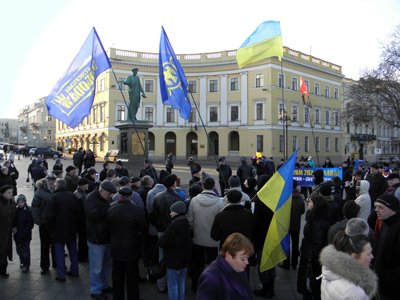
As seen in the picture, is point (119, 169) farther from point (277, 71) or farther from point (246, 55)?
point (277, 71)

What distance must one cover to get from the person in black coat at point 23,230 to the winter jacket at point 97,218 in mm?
1703

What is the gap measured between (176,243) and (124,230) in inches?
33.5

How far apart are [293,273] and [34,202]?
5.08 m

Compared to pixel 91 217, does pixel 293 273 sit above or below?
below

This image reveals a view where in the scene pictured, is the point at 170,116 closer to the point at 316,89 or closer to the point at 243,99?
the point at 243,99

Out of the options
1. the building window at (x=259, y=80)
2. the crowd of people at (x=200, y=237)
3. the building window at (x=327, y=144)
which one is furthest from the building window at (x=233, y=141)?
the crowd of people at (x=200, y=237)

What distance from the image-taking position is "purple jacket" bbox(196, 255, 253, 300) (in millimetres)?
2701

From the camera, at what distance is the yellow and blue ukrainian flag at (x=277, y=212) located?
17.2 ft

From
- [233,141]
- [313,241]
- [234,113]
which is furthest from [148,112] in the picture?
[313,241]

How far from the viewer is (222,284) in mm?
2719

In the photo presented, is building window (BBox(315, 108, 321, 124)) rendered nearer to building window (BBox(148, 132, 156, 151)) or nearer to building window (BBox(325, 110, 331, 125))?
building window (BBox(325, 110, 331, 125))

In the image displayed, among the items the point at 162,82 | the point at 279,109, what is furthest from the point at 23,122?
the point at 162,82

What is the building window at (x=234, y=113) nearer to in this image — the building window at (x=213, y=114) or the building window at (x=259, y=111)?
the building window at (x=213, y=114)

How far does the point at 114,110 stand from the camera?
48750 millimetres
